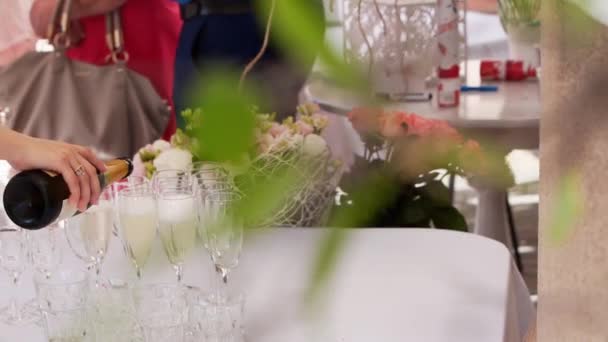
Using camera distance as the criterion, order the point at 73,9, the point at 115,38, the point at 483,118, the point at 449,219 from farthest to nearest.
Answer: the point at 115,38 → the point at 73,9 → the point at 449,219 → the point at 483,118

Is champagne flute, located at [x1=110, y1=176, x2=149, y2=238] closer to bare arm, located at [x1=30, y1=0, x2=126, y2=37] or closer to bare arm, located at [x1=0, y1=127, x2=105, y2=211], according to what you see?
bare arm, located at [x1=0, y1=127, x2=105, y2=211]

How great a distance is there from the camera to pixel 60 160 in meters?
0.90

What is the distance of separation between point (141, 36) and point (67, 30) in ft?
0.64

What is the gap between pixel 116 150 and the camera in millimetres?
2232

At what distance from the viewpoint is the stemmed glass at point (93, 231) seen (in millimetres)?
1114

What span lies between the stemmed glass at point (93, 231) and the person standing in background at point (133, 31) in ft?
3.46

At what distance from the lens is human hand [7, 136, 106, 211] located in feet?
2.93

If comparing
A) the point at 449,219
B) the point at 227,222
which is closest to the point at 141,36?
the point at 449,219

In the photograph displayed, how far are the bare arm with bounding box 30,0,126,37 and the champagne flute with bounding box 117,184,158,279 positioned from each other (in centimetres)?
111

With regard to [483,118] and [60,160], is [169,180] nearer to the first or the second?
[60,160]

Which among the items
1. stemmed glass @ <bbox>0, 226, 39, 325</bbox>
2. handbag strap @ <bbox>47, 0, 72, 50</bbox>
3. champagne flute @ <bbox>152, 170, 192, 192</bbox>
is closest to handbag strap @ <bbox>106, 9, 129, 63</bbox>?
handbag strap @ <bbox>47, 0, 72, 50</bbox>

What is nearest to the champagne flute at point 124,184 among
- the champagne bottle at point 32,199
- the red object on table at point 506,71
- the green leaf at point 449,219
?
the champagne bottle at point 32,199

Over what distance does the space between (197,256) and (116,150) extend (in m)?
0.99

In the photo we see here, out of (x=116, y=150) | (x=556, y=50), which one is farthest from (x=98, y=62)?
(x=556, y=50)
